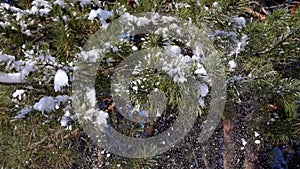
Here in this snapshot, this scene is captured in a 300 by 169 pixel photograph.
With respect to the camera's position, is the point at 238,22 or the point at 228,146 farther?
the point at 228,146

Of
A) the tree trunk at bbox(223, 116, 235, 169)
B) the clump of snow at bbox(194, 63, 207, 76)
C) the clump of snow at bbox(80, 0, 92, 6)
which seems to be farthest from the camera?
the tree trunk at bbox(223, 116, 235, 169)

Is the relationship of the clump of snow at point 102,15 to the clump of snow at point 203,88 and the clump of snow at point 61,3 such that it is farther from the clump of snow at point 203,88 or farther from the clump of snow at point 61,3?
the clump of snow at point 203,88

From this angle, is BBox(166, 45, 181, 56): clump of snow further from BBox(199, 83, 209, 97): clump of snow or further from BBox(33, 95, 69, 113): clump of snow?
BBox(33, 95, 69, 113): clump of snow

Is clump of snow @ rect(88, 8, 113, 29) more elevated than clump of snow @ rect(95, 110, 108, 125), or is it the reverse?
clump of snow @ rect(88, 8, 113, 29)

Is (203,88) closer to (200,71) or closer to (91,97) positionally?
(200,71)

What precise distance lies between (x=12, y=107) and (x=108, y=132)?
1.12 feet

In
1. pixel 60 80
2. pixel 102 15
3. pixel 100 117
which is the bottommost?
pixel 100 117

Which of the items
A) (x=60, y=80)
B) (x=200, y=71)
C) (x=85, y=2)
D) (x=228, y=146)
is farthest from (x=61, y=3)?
(x=228, y=146)

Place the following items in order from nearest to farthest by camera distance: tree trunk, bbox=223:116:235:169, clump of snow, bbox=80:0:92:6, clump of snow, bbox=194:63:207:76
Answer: clump of snow, bbox=194:63:207:76 → clump of snow, bbox=80:0:92:6 → tree trunk, bbox=223:116:235:169

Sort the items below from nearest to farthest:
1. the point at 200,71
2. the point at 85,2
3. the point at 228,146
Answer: the point at 200,71
the point at 85,2
the point at 228,146

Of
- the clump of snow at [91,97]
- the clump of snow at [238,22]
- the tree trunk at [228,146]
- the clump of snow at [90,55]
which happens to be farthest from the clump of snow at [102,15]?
the tree trunk at [228,146]

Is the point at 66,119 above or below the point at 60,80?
below

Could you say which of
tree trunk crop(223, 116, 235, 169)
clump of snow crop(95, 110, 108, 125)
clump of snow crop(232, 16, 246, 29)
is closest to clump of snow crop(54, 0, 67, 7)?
clump of snow crop(95, 110, 108, 125)

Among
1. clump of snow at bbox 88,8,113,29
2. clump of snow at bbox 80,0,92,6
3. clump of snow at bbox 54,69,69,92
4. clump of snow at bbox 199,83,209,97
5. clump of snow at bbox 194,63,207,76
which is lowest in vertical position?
clump of snow at bbox 199,83,209,97
